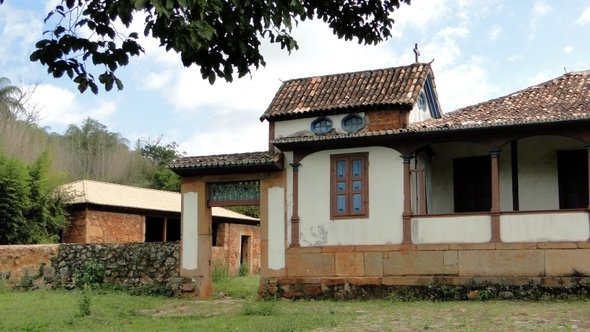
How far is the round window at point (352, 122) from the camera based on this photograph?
16875 mm

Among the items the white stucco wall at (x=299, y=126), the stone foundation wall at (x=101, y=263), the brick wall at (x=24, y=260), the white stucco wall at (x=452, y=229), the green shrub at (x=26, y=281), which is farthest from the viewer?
the brick wall at (x=24, y=260)

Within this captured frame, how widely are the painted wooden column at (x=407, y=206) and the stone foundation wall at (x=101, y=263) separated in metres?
5.50

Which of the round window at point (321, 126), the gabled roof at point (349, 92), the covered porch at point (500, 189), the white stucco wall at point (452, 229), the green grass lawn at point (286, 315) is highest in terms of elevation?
the gabled roof at point (349, 92)

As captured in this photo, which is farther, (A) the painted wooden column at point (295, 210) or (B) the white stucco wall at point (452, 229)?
(A) the painted wooden column at point (295, 210)

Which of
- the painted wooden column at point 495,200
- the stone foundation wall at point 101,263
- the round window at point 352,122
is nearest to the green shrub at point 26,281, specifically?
the stone foundation wall at point 101,263

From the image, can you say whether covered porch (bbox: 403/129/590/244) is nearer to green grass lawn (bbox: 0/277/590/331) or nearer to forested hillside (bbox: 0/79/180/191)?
green grass lawn (bbox: 0/277/590/331)

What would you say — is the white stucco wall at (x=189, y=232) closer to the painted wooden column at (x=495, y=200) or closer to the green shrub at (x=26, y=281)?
the green shrub at (x=26, y=281)

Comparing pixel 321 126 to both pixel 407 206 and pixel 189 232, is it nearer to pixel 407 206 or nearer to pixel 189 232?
pixel 407 206

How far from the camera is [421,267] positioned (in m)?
15.5

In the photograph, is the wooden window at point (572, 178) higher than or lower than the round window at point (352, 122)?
lower

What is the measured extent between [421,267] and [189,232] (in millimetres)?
5579

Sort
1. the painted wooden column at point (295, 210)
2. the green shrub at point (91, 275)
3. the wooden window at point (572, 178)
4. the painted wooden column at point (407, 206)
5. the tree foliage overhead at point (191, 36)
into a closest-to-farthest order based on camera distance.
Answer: the tree foliage overhead at point (191, 36) < the painted wooden column at point (407, 206) < the wooden window at point (572, 178) < the painted wooden column at point (295, 210) < the green shrub at point (91, 275)

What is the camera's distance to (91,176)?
161 feet

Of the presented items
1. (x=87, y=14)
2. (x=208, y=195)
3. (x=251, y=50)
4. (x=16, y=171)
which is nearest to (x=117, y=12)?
(x=87, y=14)
